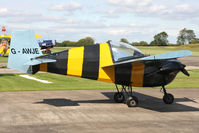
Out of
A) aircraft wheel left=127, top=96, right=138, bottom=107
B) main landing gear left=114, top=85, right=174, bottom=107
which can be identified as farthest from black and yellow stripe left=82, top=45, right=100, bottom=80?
aircraft wheel left=127, top=96, right=138, bottom=107

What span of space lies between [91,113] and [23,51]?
12.8ft

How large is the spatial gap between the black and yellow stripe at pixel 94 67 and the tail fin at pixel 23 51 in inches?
22.9

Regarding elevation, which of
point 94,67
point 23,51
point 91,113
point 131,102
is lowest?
point 91,113

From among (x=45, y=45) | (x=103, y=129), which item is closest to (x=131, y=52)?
(x=103, y=129)

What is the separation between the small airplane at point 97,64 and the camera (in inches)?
452

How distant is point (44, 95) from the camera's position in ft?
46.7

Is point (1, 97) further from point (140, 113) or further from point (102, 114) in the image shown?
point (140, 113)

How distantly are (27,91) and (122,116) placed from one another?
7248mm

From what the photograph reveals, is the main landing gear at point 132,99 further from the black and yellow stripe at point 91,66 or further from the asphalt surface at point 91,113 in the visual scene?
the black and yellow stripe at point 91,66

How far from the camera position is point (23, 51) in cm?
1158

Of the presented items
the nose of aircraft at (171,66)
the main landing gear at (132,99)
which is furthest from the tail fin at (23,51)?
the nose of aircraft at (171,66)

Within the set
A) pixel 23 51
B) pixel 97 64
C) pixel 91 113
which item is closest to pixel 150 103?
pixel 97 64

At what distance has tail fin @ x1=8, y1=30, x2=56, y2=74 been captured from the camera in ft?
37.5

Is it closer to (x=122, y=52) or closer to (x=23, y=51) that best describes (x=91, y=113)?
(x=122, y=52)
